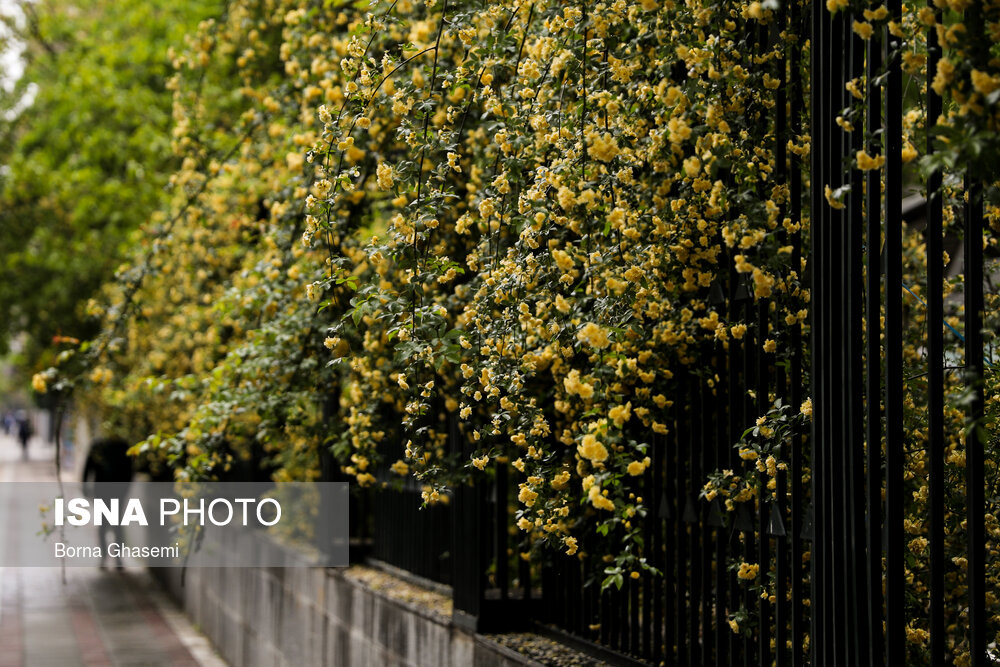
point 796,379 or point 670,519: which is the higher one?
point 796,379

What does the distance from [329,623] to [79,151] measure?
29.9 ft

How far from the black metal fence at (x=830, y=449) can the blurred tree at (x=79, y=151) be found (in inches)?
359

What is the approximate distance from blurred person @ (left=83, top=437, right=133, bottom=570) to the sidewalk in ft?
1.93

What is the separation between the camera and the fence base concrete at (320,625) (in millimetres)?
4875

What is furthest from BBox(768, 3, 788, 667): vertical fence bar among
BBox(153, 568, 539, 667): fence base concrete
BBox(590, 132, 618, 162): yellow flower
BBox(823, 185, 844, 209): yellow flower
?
BBox(153, 568, 539, 667): fence base concrete

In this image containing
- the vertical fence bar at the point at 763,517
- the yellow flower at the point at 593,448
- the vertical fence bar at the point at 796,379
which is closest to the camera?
the yellow flower at the point at 593,448

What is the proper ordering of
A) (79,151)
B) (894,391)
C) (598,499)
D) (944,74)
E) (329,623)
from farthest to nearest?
(79,151)
(329,623)
(598,499)
(894,391)
(944,74)

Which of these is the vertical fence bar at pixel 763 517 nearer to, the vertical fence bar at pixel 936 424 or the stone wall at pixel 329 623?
the vertical fence bar at pixel 936 424

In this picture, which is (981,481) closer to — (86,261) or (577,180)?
(577,180)

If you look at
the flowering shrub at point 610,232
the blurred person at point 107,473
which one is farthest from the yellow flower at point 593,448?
the blurred person at point 107,473

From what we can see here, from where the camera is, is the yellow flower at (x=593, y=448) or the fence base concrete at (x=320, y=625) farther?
the fence base concrete at (x=320, y=625)

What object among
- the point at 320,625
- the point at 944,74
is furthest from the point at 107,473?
the point at 944,74

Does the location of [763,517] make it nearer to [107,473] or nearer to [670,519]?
[670,519]

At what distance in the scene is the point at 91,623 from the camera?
393 inches
